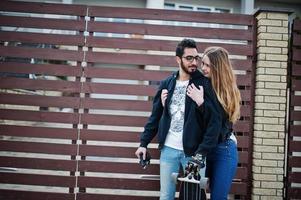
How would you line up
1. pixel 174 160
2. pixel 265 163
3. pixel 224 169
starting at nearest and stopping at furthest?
pixel 224 169
pixel 174 160
pixel 265 163

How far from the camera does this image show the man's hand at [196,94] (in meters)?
2.72

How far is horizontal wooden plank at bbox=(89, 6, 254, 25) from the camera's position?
13.2 feet

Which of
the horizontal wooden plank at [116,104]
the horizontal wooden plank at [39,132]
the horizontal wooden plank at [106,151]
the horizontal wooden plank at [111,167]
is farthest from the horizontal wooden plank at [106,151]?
the horizontal wooden plank at [116,104]

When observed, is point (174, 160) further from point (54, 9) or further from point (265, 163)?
point (54, 9)

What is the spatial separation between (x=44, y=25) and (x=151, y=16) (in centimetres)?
140

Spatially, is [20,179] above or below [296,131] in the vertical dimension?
below

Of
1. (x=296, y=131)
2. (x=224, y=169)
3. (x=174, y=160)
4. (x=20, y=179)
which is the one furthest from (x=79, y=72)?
(x=296, y=131)

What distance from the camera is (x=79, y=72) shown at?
13.3ft

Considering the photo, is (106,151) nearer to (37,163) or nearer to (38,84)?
(37,163)

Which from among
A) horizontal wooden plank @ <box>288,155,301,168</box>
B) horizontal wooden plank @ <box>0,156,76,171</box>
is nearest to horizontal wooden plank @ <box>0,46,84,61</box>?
horizontal wooden plank @ <box>0,156,76,171</box>

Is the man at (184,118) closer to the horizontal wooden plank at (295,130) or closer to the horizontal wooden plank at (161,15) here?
the horizontal wooden plank at (161,15)

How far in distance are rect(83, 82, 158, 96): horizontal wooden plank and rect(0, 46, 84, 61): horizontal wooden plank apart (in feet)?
1.36

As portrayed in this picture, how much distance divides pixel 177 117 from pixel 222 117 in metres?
0.43

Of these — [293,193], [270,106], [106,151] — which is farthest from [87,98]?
[293,193]
